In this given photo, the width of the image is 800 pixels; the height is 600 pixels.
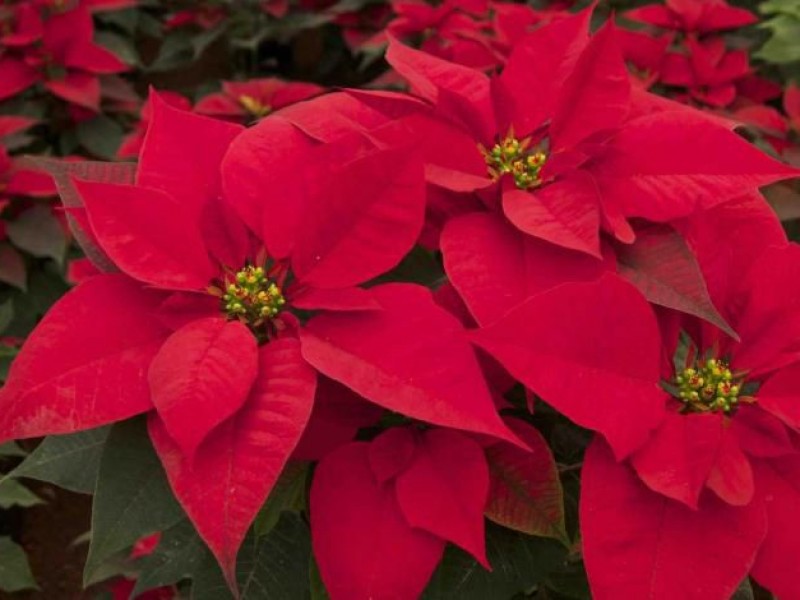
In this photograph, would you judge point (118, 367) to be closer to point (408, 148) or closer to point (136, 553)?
point (408, 148)

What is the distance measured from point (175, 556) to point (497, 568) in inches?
9.3

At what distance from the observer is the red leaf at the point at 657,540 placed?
0.50 meters

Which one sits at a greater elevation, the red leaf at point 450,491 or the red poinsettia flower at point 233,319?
the red poinsettia flower at point 233,319

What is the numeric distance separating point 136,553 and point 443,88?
68 centimetres

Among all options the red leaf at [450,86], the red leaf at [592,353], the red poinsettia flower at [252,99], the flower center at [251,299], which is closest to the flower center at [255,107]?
the red poinsettia flower at [252,99]

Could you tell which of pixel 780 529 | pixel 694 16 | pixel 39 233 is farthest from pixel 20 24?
pixel 780 529

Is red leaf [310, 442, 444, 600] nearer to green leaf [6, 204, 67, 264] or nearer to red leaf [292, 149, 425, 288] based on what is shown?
red leaf [292, 149, 425, 288]

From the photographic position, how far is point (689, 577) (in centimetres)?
51

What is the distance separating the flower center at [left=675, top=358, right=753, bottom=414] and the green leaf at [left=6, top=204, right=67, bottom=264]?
3.46ft

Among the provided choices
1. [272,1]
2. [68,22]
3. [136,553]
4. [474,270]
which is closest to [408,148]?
[474,270]

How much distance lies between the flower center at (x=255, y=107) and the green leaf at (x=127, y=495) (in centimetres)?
96

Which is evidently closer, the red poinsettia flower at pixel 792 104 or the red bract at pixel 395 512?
the red bract at pixel 395 512

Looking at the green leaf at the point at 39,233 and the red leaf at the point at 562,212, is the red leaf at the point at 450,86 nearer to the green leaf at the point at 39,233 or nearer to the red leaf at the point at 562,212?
the red leaf at the point at 562,212

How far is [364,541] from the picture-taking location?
542 millimetres
